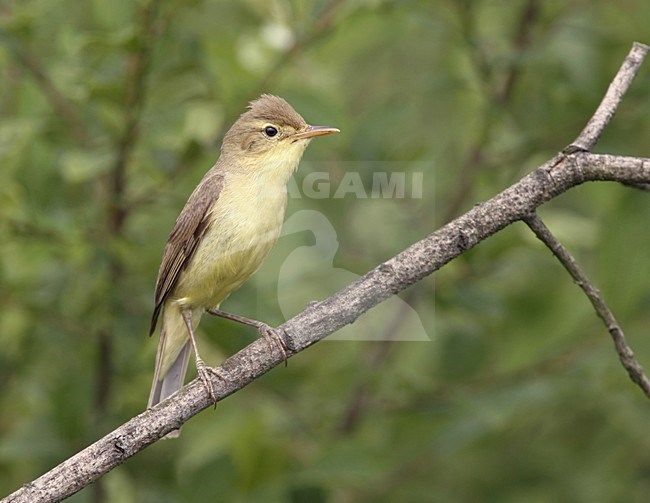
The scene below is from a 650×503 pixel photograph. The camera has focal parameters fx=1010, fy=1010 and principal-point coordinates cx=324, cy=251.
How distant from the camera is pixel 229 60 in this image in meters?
4.89

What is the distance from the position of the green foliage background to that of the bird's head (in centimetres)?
57

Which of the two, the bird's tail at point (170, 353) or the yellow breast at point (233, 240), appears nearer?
the yellow breast at point (233, 240)

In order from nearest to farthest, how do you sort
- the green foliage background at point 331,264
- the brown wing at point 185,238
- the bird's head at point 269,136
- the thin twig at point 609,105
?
the thin twig at point 609,105 → the brown wing at point 185,238 → the bird's head at point 269,136 → the green foliage background at point 331,264

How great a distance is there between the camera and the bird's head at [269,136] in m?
3.85

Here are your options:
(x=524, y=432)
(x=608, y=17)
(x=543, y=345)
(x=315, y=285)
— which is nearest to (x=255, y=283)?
(x=315, y=285)

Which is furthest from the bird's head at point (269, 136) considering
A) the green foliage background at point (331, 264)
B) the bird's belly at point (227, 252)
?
the green foliage background at point (331, 264)

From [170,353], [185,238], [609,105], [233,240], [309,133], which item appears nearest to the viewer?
[609,105]

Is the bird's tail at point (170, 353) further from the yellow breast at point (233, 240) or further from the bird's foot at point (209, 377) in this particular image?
the bird's foot at point (209, 377)

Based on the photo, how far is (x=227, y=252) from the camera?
3615 millimetres

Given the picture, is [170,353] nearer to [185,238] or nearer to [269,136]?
[185,238]

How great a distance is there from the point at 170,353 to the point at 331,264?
3.24 feet

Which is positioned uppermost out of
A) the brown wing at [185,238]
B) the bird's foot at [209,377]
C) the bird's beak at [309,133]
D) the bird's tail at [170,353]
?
the bird's beak at [309,133]

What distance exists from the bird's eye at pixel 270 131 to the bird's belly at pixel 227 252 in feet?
1.34

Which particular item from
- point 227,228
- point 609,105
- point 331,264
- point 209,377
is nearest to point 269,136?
point 227,228
